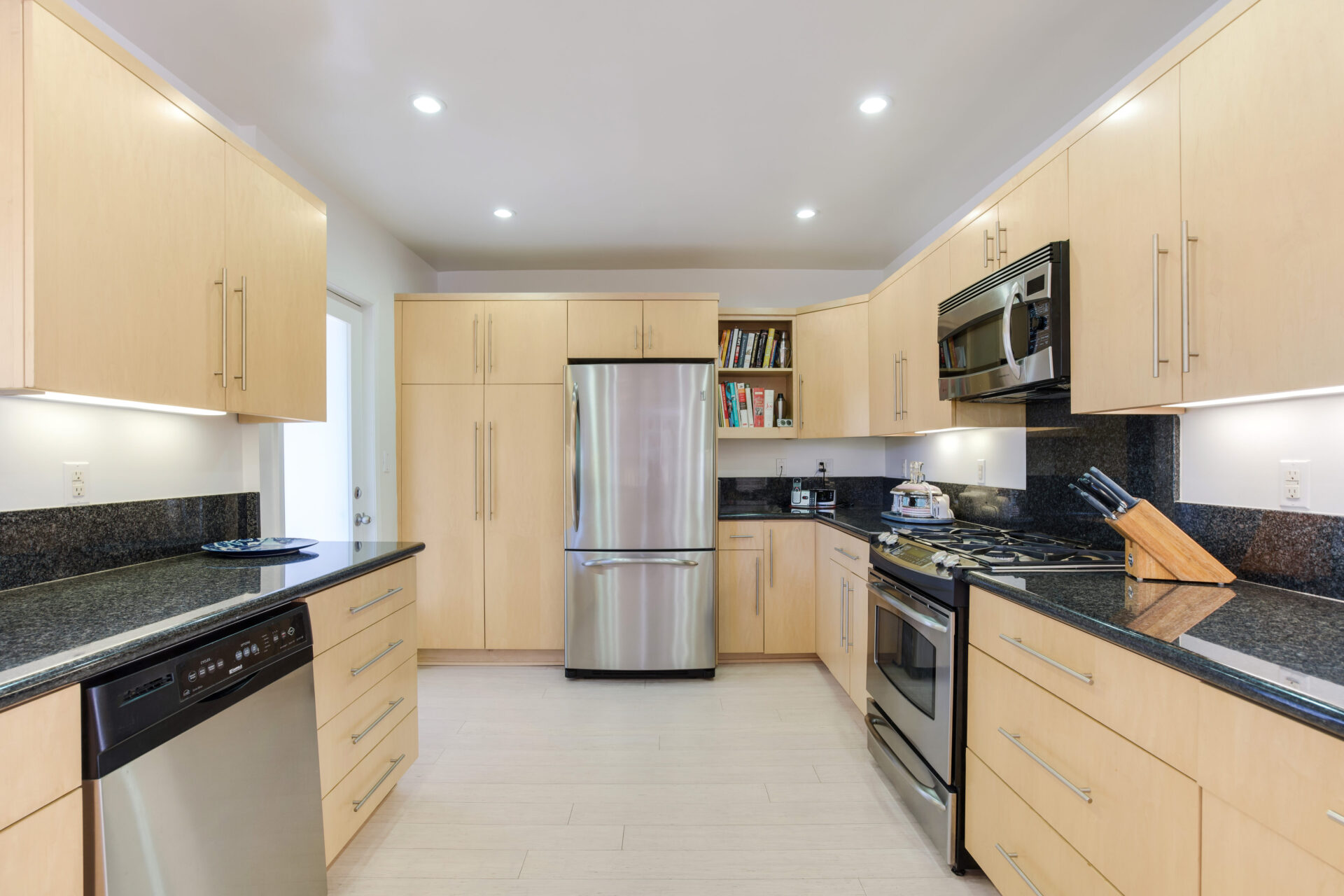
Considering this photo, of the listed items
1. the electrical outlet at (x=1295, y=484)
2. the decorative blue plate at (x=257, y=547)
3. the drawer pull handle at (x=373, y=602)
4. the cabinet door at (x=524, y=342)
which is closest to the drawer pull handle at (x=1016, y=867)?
the electrical outlet at (x=1295, y=484)

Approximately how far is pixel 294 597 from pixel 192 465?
2.82 feet

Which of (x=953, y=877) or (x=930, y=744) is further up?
(x=930, y=744)

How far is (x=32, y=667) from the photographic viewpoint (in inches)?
36.0

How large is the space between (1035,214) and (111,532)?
9.66 feet

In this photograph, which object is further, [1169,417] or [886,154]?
[886,154]

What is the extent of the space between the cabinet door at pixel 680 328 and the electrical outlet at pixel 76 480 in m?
2.51

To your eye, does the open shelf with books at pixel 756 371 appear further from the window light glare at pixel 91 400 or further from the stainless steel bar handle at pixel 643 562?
the window light glare at pixel 91 400

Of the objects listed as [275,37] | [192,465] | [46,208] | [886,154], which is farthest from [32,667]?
[886,154]

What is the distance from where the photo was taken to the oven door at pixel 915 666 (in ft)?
5.86

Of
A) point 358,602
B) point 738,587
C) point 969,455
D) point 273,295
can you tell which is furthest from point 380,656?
point 969,455

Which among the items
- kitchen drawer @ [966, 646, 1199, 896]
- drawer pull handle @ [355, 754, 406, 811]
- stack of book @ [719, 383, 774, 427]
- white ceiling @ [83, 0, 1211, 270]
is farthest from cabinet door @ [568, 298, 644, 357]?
kitchen drawer @ [966, 646, 1199, 896]

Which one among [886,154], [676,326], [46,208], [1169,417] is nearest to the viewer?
[46,208]

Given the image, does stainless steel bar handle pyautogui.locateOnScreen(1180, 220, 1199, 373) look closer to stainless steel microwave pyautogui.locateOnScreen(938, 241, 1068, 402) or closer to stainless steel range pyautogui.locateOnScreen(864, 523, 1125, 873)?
stainless steel microwave pyautogui.locateOnScreen(938, 241, 1068, 402)

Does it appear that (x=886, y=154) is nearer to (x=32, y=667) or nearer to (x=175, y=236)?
(x=175, y=236)
